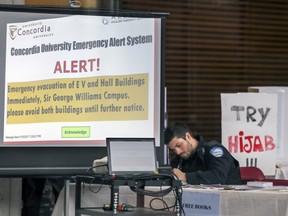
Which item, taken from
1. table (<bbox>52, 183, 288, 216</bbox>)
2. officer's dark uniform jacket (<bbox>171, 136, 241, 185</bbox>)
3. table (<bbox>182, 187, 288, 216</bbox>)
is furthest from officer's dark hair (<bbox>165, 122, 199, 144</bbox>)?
table (<bbox>182, 187, 288, 216</bbox>)

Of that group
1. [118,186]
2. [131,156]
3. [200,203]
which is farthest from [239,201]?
[118,186]

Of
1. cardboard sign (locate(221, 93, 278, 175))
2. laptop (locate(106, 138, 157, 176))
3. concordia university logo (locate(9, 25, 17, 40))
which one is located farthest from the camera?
cardboard sign (locate(221, 93, 278, 175))

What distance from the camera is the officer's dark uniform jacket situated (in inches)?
323

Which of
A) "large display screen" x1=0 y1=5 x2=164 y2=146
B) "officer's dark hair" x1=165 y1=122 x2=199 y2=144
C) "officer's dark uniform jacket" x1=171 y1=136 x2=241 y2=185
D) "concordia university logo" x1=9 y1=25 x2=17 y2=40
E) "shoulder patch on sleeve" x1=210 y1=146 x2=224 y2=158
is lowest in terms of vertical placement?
"officer's dark uniform jacket" x1=171 y1=136 x2=241 y2=185

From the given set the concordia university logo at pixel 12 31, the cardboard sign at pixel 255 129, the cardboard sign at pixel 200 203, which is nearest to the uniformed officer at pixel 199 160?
the cardboard sign at pixel 255 129

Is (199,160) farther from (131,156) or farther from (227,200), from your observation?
(131,156)

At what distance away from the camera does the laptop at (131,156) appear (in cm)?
639

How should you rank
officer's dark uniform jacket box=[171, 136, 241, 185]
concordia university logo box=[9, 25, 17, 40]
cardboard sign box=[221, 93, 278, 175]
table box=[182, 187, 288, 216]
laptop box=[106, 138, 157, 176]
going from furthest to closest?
cardboard sign box=[221, 93, 278, 175] < officer's dark uniform jacket box=[171, 136, 241, 185] < concordia university logo box=[9, 25, 17, 40] < table box=[182, 187, 288, 216] < laptop box=[106, 138, 157, 176]

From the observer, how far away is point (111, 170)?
20.8ft

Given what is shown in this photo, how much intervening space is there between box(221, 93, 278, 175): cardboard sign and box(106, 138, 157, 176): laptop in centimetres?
276

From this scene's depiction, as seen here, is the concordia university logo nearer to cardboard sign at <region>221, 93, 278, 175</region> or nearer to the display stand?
the display stand

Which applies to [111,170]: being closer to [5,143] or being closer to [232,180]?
[5,143]

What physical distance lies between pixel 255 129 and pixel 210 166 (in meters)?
0.91

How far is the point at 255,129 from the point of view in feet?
29.9
